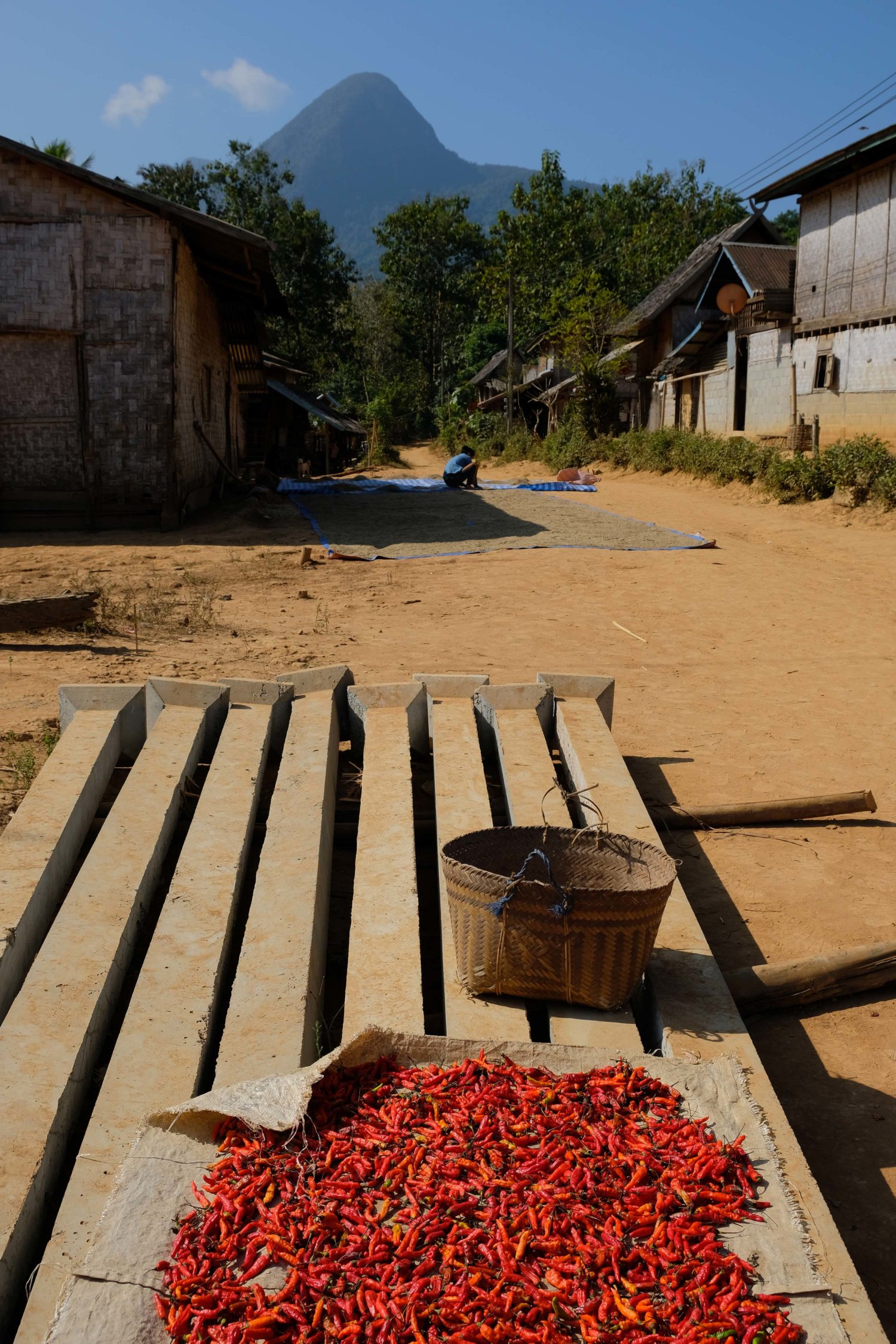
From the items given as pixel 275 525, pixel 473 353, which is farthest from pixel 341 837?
pixel 473 353

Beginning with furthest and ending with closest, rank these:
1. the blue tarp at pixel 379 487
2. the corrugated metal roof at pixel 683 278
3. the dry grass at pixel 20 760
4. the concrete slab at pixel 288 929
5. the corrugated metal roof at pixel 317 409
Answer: the corrugated metal roof at pixel 683 278, the corrugated metal roof at pixel 317 409, the blue tarp at pixel 379 487, the dry grass at pixel 20 760, the concrete slab at pixel 288 929

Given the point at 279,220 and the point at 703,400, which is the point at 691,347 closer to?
the point at 703,400

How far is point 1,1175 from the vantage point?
6.88ft

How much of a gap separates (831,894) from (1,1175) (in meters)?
2.84

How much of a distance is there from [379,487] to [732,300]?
13.1 m

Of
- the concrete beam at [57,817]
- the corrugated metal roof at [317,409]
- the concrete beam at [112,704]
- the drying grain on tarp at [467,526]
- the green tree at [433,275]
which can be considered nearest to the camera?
the concrete beam at [57,817]

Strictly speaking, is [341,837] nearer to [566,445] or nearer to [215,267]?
[215,267]

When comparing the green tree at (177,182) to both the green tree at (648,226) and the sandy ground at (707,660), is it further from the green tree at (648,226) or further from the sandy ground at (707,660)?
the sandy ground at (707,660)

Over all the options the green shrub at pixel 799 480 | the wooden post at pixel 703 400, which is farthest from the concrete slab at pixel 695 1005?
the wooden post at pixel 703 400

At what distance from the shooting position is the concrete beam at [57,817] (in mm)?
2816

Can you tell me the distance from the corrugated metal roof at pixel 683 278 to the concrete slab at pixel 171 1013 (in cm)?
3039

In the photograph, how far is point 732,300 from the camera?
90.0ft

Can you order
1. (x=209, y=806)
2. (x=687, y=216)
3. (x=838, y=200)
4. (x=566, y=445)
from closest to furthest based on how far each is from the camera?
(x=209, y=806) < (x=838, y=200) < (x=566, y=445) < (x=687, y=216)

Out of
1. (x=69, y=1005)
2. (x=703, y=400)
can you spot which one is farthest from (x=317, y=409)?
(x=69, y=1005)
